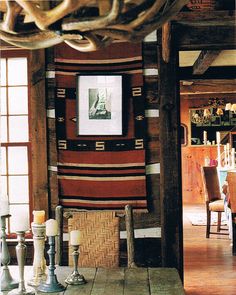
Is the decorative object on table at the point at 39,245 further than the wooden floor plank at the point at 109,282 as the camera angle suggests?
Yes

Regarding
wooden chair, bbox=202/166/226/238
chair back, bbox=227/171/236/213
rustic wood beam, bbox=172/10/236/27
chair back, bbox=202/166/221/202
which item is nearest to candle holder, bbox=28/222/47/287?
rustic wood beam, bbox=172/10/236/27

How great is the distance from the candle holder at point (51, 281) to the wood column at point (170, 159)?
Result: 191 cm

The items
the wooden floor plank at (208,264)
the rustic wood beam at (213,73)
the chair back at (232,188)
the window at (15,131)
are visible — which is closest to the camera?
the window at (15,131)

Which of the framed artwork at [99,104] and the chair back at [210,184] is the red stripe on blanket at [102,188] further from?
the chair back at [210,184]

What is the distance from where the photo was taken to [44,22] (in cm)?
187

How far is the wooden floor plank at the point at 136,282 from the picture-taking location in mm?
3177

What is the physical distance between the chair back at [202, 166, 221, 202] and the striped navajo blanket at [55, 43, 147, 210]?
3453 mm

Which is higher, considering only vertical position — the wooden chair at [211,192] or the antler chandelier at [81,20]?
the antler chandelier at [81,20]

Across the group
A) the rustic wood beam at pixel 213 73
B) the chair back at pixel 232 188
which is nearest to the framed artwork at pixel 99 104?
the chair back at pixel 232 188

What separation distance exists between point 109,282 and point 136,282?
0.16 metres

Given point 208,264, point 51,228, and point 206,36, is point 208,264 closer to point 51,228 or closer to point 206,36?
point 206,36

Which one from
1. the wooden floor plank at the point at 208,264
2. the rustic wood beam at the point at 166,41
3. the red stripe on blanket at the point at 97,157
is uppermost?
the rustic wood beam at the point at 166,41

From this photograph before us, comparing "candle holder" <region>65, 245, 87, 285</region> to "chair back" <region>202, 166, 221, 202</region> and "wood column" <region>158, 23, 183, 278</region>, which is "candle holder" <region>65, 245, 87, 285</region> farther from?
"chair back" <region>202, 166, 221, 202</region>

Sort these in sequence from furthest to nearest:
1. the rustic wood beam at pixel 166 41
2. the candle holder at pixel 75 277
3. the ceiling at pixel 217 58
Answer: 1. the ceiling at pixel 217 58
2. the rustic wood beam at pixel 166 41
3. the candle holder at pixel 75 277
